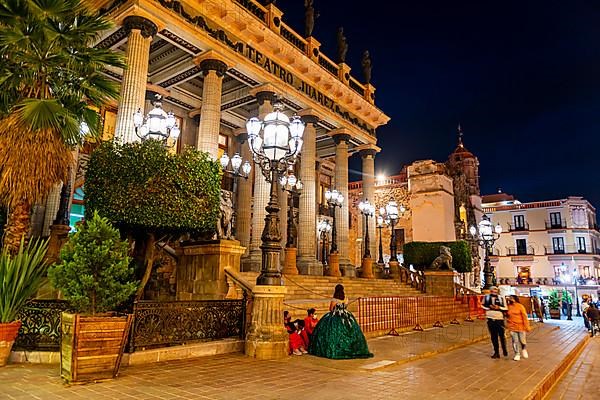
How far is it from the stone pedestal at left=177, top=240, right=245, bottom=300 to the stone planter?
4.11 m

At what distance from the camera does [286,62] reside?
19328mm

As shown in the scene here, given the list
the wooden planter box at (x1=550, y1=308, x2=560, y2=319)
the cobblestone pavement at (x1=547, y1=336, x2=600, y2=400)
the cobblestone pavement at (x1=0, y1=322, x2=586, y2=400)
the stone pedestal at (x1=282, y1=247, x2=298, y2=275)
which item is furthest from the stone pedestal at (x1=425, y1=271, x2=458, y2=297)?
the cobblestone pavement at (x1=0, y1=322, x2=586, y2=400)

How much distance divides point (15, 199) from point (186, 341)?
162 inches

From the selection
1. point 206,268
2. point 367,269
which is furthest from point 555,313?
point 206,268

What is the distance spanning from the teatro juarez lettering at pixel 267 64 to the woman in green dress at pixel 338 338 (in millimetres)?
12241

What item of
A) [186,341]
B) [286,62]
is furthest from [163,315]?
[286,62]

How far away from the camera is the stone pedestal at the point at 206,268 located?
9570mm

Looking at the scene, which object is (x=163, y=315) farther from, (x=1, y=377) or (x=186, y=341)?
(x=1, y=377)

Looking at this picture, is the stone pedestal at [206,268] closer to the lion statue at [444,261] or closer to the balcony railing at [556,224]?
the lion statue at [444,261]

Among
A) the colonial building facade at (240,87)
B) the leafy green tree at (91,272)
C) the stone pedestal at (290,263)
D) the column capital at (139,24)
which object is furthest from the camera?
the stone pedestal at (290,263)

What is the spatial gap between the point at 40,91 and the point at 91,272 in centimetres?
434

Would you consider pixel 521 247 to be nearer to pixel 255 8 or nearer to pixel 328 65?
pixel 328 65

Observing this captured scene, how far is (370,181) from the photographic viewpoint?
950 inches

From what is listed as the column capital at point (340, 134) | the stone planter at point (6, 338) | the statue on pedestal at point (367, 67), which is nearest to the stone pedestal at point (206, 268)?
the stone planter at point (6, 338)
